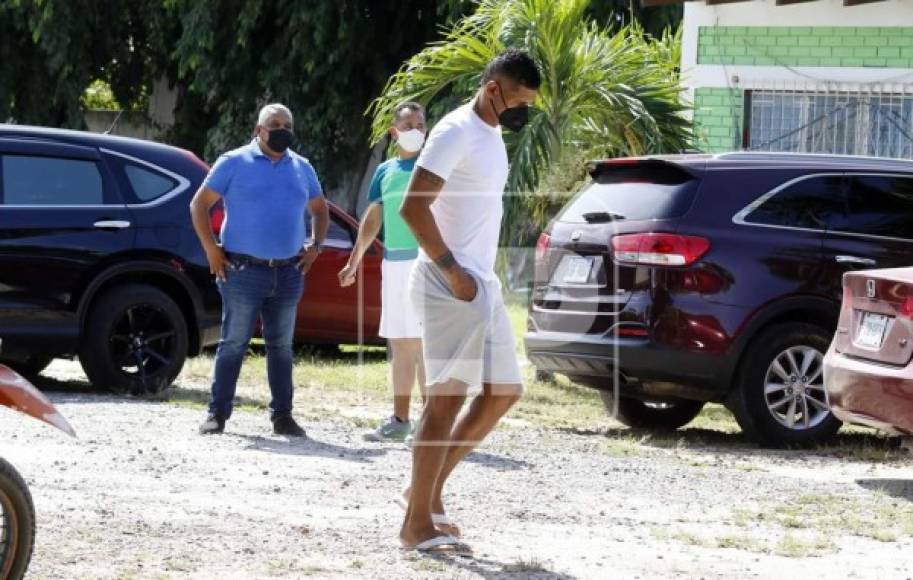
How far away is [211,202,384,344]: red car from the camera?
49.2 feet

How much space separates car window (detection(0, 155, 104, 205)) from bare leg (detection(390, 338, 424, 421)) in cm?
287

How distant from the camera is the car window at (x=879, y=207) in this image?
441 inches

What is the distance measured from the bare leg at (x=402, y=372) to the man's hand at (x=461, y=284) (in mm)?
3284

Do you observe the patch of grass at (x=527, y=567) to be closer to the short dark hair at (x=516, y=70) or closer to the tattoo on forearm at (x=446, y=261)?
the tattoo on forearm at (x=446, y=261)

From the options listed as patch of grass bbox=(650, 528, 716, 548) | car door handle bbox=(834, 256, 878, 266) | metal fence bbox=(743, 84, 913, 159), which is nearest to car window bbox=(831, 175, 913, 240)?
car door handle bbox=(834, 256, 878, 266)

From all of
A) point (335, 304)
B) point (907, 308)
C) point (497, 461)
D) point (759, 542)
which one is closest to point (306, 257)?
point (497, 461)

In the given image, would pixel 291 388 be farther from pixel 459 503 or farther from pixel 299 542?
pixel 299 542

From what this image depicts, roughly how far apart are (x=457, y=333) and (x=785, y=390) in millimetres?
4175

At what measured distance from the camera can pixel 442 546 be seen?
7211mm

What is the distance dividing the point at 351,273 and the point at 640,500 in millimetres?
2535

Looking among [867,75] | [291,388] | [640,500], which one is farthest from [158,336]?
[867,75]

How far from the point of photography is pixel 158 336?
40.4 ft

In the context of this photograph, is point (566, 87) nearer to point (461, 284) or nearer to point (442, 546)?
point (461, 284)

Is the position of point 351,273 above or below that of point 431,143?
below
